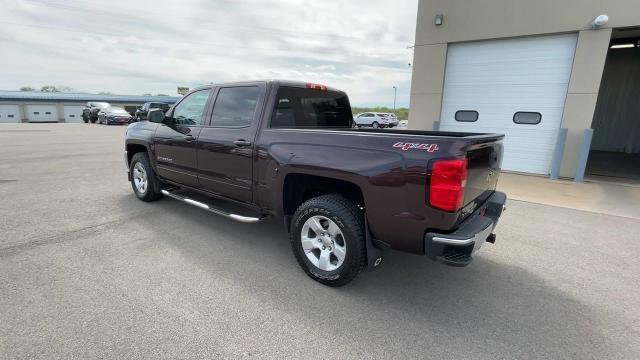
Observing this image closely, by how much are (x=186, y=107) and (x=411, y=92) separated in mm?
7503

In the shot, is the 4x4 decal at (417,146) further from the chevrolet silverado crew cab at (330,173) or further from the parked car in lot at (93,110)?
the parked car in lot at (93,110)

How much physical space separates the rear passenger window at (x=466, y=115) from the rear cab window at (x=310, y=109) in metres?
6.19

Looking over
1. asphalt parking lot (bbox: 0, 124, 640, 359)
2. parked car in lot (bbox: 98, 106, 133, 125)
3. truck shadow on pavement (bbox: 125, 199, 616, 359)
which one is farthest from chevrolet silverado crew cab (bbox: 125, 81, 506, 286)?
parked car in lot (bbox: 98, 106, 133, 125)

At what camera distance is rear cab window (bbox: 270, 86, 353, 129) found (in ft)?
11.9

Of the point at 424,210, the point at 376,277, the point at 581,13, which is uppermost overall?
the point at 581,13

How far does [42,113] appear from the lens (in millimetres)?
44156

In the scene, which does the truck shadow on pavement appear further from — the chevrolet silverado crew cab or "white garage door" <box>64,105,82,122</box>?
"white garage door" <box>64,105,82,122</box>

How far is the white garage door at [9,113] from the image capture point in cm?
4175

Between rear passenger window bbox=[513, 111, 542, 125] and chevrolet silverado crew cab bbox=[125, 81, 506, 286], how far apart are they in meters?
6.44

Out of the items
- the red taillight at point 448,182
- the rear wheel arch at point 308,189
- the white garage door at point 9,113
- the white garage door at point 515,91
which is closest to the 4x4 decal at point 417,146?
the red taillight at point 448,182

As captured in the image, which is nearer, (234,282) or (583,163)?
(234,282)

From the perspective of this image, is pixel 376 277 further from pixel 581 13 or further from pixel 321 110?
pixel 581 13

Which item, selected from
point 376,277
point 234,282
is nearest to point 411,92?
point 376,277

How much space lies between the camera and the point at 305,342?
2.29 m
